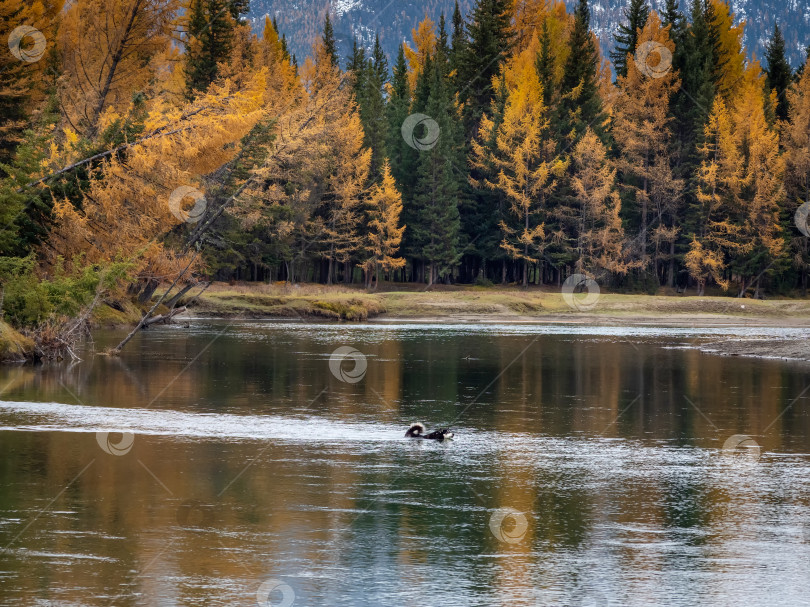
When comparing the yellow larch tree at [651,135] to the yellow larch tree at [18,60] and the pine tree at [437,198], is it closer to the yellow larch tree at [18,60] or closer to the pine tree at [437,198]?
the pine tree at [437,198]

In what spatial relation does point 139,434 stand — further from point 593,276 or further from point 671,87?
point 671,87

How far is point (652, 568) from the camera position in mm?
9664

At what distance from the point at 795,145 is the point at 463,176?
79.2 ft

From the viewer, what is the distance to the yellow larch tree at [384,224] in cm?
7725

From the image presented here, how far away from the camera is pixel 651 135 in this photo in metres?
81.2

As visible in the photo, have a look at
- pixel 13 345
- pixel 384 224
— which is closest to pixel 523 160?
pixel 384 224


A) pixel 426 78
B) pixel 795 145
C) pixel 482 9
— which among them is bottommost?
pixel 795 145

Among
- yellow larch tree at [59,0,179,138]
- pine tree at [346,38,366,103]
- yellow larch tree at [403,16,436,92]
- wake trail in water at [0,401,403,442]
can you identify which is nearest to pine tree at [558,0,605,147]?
pine tree at [346,38,366,103]

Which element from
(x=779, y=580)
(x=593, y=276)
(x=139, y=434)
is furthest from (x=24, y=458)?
(x=593, y=276)

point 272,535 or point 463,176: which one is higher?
point 463,176

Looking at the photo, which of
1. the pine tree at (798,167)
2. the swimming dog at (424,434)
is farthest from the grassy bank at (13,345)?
the pine tree at (798,167)

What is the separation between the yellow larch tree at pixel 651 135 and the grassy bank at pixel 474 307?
13.2 metres

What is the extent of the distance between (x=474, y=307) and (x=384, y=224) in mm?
15962

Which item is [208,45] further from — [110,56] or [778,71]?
[778,71]
